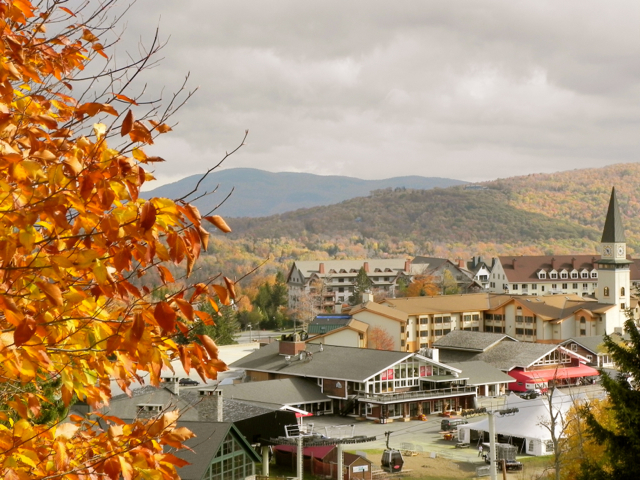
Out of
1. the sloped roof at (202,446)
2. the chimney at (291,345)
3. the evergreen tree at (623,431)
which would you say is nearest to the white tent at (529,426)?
the chimney at (291,345)

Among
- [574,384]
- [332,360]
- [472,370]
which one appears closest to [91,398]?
[332,360]

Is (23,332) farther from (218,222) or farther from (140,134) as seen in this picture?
(140,134)

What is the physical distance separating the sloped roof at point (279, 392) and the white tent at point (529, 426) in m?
8.82

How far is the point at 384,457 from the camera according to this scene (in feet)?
97.6

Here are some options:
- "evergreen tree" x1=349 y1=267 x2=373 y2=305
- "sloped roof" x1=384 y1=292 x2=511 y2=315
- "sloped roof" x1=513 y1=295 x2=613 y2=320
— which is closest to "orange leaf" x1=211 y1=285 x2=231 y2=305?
"sloped roof" x1=384 y1=292 x2=511 y2=315

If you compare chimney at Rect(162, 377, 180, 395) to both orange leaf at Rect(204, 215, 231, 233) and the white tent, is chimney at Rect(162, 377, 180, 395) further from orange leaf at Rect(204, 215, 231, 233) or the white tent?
orange leaf at Rect(204, 215, 231, 233)

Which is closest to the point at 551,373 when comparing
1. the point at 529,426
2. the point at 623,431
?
the point at 529,426

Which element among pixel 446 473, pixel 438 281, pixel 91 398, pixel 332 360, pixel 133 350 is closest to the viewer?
Answer: pixel 133 350

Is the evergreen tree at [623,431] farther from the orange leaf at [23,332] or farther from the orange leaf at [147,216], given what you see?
the orange leaf at [23,332]

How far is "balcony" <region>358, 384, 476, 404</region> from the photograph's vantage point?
40812 mm

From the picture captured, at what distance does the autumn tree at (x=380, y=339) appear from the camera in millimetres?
59719

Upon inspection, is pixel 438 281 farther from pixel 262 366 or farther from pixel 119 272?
pixel 119 272

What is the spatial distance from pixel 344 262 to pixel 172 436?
101m

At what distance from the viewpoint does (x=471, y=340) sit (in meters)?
57.3
